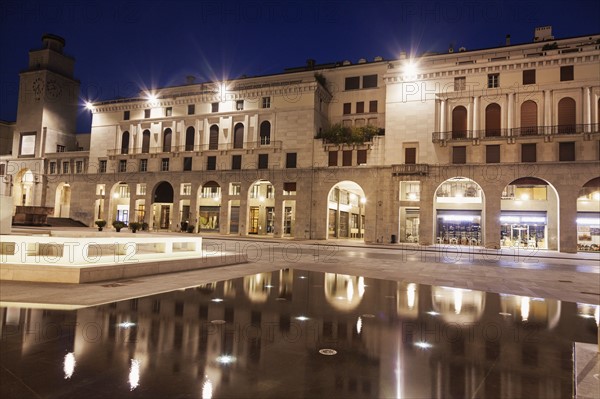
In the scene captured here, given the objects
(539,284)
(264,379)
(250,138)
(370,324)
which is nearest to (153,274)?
(370,324)

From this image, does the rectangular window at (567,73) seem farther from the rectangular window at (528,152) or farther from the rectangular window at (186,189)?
the rectangular window at (186,189)

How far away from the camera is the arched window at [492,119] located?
117ft

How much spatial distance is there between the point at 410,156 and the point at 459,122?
18.2ft

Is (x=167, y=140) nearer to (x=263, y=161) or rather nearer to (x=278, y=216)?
(x=263, y=161)

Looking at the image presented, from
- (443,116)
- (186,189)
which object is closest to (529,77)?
(443,116)

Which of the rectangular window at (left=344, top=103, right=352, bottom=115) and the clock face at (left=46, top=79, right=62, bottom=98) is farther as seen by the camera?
the clock face at (left=46, top=79, right=62, bottom=98)

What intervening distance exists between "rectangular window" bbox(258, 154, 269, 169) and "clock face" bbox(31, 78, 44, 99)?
38.1 meters

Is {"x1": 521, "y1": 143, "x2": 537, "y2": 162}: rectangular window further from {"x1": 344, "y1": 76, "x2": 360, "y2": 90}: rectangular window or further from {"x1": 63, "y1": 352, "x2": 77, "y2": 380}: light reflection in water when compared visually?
{"x1": 63, "y1": 352, "x2": 77, "y2": 380}: light reflection in water

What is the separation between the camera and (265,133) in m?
44.8

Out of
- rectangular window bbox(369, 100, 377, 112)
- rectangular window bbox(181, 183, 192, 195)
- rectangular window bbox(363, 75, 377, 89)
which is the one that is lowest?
rectangular window bbox(181, 183, 192, 195)

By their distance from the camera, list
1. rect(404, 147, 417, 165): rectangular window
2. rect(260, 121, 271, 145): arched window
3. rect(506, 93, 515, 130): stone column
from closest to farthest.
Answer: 1. rect(506, 93, 515, 130): stone column
2. rect(404, 147, 417, 165): rectangular window
3. rect(260, 121, 271, 145): arched window

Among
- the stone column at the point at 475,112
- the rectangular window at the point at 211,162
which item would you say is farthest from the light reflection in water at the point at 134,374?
the rectangular window at the point at 211,162

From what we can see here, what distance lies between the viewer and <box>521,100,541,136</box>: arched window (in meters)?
34.3

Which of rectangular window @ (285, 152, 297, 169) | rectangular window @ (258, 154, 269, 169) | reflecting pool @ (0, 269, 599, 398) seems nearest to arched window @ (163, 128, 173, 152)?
rectangular window @ (258, 154, 269, 169)
